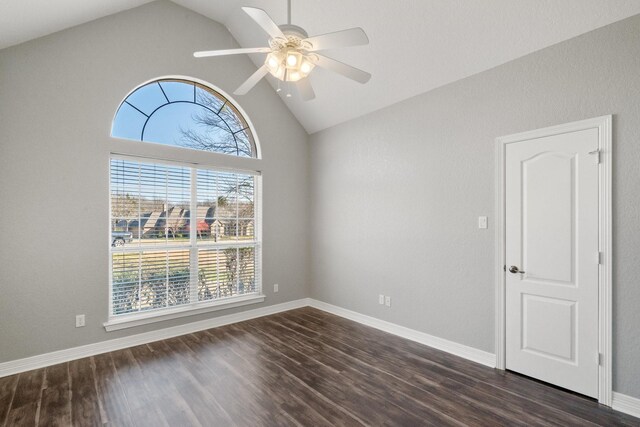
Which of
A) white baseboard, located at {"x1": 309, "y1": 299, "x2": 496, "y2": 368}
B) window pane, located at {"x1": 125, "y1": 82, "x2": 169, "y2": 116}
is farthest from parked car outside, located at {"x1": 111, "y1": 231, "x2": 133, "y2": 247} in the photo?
white baseboard, located at {"x1": 309, "y1": 299, "x2": 496, "y2": 368}

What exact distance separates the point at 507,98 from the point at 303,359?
3.31 m

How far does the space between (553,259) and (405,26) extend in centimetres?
262

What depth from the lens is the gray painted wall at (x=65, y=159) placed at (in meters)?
2.87

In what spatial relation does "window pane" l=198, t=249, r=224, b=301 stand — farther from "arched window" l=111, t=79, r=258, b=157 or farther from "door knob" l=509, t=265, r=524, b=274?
"door knob" l=509, t=265, r=524, b=274

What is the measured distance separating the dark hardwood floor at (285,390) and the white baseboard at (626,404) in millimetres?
72

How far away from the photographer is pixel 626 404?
2.24 meters

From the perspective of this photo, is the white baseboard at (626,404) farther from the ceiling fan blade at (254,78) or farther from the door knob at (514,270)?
the ceiling fan blade at (254,78)

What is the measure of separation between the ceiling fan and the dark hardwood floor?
2584mm

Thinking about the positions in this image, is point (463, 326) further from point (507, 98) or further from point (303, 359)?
point (507, 98)

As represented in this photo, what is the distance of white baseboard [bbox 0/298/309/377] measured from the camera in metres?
2.89

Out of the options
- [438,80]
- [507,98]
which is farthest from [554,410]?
[438,80]

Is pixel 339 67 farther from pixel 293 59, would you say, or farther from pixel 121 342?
pixel 121 342

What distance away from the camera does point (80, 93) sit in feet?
10.5

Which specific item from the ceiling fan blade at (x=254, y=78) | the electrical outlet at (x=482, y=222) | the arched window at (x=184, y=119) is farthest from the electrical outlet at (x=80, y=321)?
the electrical outlet at (x=482, y=222)
